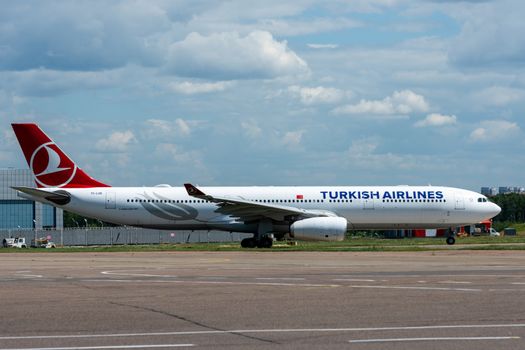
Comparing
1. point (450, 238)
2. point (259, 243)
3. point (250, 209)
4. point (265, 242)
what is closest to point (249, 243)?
point (259, 243)

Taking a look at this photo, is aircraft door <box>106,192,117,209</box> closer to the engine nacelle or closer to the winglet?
the winglet

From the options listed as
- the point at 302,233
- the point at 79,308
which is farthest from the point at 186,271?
the point at 302,233

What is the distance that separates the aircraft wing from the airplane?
176mm

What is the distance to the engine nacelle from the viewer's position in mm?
43125

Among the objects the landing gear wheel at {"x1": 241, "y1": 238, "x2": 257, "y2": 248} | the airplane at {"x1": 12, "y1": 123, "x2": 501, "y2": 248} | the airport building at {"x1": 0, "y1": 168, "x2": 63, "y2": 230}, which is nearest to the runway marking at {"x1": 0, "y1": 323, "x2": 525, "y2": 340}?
the airplane at {"x1": 12, "y1": 123, "x2": 501, "y2": 248}

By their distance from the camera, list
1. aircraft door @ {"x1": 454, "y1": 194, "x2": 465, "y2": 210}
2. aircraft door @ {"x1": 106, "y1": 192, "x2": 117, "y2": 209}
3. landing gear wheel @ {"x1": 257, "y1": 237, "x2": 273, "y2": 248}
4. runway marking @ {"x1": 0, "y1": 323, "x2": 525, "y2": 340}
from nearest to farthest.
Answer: runway marking @ {"x1": 0, "y1": 323, "x2": 525, "y2": 340} → landing gear wheel @ {"x1": 257, "y1": 237, "x2": 273, "y2": 248} → aircraft door @ {"x1": 106, "y1": 192, "x2": 117, "y2": 209} → aircraft door @ {"x1": 454, "y1": 194, "x2": 465, "y2": 210}

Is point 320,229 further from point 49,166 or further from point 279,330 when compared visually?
point 279,330

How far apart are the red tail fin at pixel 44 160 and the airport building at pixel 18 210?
6756cm

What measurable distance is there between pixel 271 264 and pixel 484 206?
24250mm

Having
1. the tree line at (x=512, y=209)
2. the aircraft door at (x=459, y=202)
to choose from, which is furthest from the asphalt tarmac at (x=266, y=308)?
the tree line at (x=512, y=209)

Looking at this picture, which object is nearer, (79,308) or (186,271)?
(79,308)

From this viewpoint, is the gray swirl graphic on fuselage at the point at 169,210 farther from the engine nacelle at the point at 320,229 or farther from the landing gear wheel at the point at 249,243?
the engine nacelle at the point at 320,229

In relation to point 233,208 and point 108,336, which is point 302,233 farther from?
point 108,336

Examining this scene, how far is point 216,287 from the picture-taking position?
19.4m
